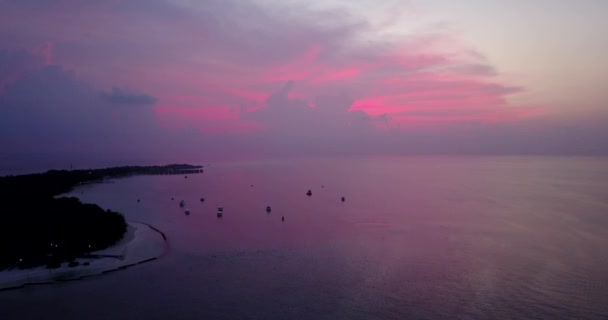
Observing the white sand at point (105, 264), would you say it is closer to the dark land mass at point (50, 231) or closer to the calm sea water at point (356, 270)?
the dark land mass at point (50, 231)

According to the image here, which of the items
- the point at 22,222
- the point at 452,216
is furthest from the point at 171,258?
the point at 452,216

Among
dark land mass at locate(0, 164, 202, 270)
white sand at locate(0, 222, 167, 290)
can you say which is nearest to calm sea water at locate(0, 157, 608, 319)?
white sand at locate(0, 222, 167, 290)

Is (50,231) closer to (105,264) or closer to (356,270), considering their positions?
(105,264)

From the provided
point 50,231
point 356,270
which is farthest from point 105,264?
point 356,270

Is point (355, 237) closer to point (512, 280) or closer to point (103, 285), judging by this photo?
point (512, 280)

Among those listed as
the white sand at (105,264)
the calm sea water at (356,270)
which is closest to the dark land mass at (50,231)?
the white sand at (105,264)

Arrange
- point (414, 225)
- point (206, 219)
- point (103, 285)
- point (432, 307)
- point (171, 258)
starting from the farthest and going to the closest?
point (206, 219) → point (414, 225) → point (171, 258) → point (103, 285) → point (432, 307)

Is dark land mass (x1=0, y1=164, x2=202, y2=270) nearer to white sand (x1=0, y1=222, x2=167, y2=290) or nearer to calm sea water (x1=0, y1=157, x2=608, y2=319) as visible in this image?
white sand (x1=0, y1=222, x2=167, y2=290)

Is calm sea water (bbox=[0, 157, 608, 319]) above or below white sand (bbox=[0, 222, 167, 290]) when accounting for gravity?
below

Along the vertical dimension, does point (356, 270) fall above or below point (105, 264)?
below
